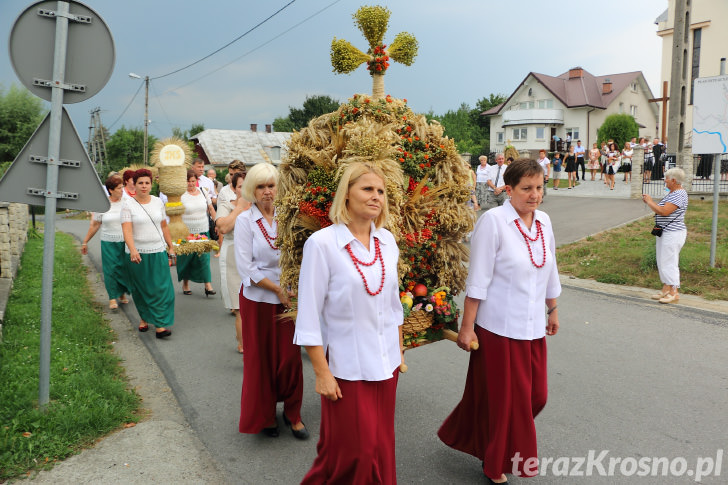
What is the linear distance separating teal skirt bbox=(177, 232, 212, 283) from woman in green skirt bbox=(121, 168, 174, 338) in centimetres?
216

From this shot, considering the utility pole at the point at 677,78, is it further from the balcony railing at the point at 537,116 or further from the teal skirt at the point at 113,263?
the balcony railing at the point at 537,116

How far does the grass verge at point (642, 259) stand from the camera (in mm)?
9211

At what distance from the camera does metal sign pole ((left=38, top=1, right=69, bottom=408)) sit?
4.19m

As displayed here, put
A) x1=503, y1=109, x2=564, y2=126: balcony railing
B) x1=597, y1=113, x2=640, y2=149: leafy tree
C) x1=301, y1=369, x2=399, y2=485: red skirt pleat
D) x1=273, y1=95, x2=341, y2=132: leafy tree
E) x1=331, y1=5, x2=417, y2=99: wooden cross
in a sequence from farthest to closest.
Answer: x1=273, y1=95, x2=341, y2=132: leafy tree
x1=503, y1=109, x2=564, y2=126: balcony railing
x1=597, y1=113, x2=640, y2=149: leafy tree
x1=331, y1=5, x2=417, y2=99: wooden cross
x1=301, y1=369, x2=399, y2=485: red skirt pleat

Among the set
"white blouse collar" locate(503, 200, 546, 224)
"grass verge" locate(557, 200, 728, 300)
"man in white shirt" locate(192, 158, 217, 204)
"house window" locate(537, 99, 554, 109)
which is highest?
"house window" locate(537, 99, 554, 109)

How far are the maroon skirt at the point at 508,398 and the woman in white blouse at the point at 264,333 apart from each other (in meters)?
1.45

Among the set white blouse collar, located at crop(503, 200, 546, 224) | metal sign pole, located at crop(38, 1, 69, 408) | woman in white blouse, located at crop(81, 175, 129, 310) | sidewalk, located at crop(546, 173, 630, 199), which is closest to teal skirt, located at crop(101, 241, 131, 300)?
woman in white blouse, located at crop(81, 175, 129, 310)

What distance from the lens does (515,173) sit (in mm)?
3611

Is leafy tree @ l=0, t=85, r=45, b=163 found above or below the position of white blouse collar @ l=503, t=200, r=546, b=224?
above

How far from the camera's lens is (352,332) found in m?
2.95

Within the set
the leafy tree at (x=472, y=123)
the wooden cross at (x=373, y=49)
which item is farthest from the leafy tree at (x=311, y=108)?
A: the wooden cross at (x=373, y=49)

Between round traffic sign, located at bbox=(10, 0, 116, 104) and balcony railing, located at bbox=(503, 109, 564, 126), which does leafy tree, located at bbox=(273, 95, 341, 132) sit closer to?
balcony railing, located at bbox=(503, 109, 564, 126)

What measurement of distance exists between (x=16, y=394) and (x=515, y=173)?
4.29m

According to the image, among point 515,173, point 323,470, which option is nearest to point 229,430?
point 323,470
